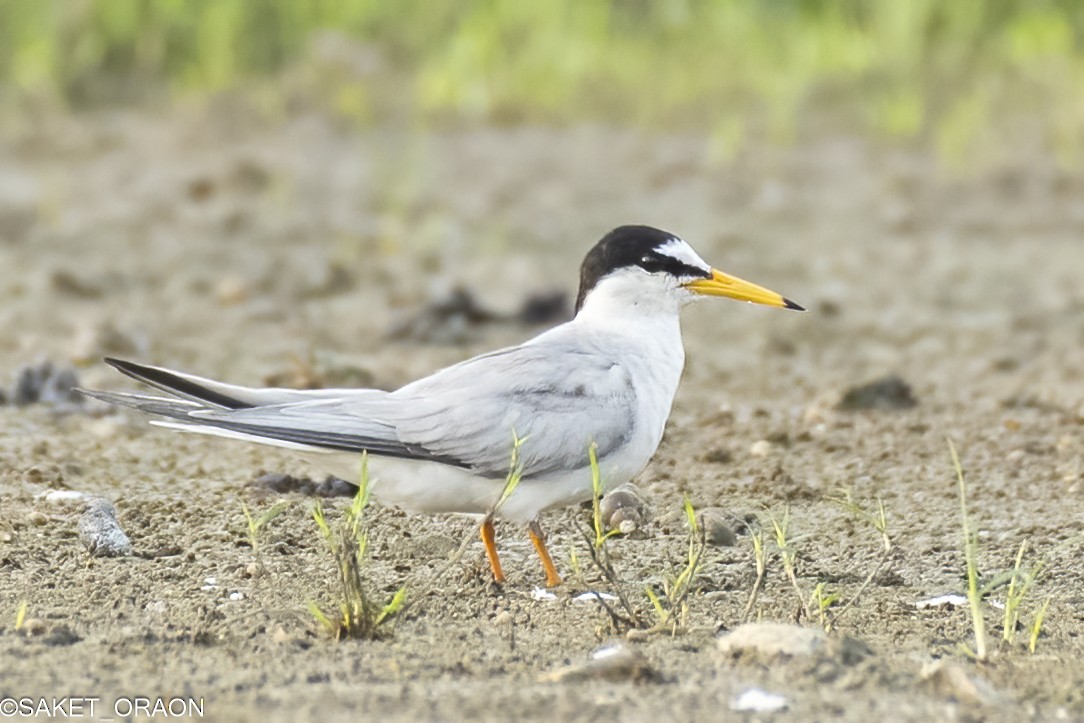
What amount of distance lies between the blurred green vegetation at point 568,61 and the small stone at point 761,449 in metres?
4.45

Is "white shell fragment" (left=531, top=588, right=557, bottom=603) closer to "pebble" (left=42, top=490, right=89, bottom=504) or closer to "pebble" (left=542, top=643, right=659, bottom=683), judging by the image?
"pebble" (left=542, top=643, right=659, bottom=683)

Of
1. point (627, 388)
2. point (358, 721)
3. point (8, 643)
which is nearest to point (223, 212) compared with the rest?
point (627, 388)

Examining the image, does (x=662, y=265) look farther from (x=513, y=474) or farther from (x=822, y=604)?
(x=822, y=604)

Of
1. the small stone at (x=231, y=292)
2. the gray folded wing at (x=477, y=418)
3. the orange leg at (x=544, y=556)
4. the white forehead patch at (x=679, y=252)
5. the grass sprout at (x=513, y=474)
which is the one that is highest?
the small stone at (x=231, y=292)

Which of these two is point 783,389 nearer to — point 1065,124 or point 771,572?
point 771,572

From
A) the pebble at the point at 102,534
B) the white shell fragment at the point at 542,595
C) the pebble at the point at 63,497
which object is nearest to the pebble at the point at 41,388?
the pebble at the point at 63,497

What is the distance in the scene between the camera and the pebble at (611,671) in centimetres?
299

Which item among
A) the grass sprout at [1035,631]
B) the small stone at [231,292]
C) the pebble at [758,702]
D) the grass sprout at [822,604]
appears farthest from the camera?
the small stone at [231,292]

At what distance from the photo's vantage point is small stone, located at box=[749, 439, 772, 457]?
5.11m

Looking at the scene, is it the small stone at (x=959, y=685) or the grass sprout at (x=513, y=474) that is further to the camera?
the grass sprout at (x=513, y=474)

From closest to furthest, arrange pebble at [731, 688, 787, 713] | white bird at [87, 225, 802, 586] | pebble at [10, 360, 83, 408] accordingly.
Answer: pebble at [731, 688, 787, 713]
white bird at [87, 225, 802, 586]
pebble at [10, 360, 83, 408]

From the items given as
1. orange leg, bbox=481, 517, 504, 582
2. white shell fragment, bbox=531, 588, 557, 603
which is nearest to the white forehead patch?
orange leg, bbox=481, 517, 504, 582

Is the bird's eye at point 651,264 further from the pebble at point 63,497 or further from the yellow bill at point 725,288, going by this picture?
the pebble at point 63,497

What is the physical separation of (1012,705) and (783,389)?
3.42 m
